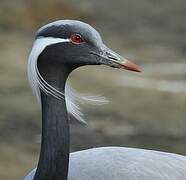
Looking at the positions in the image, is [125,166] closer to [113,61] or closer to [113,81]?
[113,61]

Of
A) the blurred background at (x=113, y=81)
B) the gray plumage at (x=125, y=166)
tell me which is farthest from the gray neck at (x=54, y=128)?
the blurred background at (x=113, y=81)

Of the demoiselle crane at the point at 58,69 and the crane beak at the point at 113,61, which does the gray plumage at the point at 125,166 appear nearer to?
the demoiselle crane at the point at 58,69

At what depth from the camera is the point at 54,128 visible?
201 inches

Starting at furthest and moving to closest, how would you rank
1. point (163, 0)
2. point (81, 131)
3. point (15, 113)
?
1. point (163, 0)
2. point (15, 113)
3. point (81, 131)

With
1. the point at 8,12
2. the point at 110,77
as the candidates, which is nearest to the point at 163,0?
the point at 8,12

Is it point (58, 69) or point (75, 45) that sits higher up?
point (75, 45)

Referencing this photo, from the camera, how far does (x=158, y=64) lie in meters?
13.0

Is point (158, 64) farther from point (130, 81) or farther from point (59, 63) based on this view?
point (59, 63)

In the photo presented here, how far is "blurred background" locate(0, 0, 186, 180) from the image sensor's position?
8.96 metres

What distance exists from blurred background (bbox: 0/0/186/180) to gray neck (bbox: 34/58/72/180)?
2.74 m

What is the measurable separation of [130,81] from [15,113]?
2.40 m

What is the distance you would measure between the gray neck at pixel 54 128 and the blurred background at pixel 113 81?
8.99 ft

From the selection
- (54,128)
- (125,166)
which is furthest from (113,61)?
(125,166)

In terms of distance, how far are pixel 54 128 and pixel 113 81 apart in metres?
6.50
